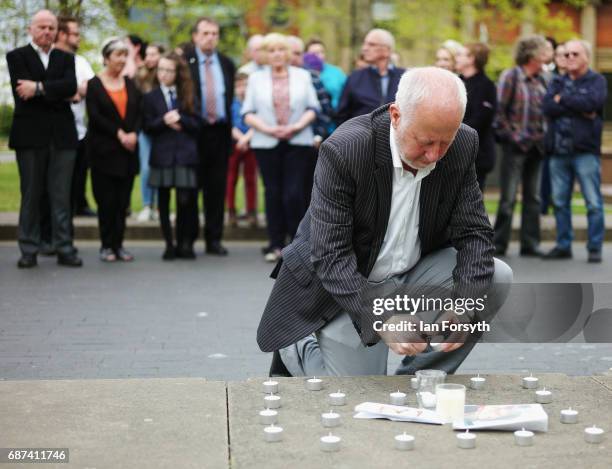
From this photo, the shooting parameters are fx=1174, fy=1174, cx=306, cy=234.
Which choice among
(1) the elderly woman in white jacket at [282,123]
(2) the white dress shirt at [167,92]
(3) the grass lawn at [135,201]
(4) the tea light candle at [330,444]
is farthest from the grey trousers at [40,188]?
(4) the tea light candle at [330,444]

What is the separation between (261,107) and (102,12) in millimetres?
12567

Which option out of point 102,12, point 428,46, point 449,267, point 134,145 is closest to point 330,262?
point 449,267

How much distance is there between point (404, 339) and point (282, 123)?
644cm

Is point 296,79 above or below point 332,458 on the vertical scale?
above

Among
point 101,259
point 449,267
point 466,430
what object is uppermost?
point 449,267

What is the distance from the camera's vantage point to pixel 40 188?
992 cm

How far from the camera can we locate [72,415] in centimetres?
408

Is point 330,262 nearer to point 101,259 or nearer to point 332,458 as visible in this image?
point 332,458

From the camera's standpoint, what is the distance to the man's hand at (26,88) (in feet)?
31.7

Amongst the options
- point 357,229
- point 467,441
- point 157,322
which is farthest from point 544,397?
point 157,322

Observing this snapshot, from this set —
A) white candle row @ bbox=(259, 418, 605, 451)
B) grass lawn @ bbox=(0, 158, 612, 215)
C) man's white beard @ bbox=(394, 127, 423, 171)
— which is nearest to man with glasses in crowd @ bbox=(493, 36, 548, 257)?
grass lawn @ bbox=(0, 158, 612, 215)

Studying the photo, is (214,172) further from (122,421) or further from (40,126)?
(122,421)

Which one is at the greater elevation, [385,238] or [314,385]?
[385,238]

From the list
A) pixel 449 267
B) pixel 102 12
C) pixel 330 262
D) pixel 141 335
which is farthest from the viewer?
pixel 102 12
